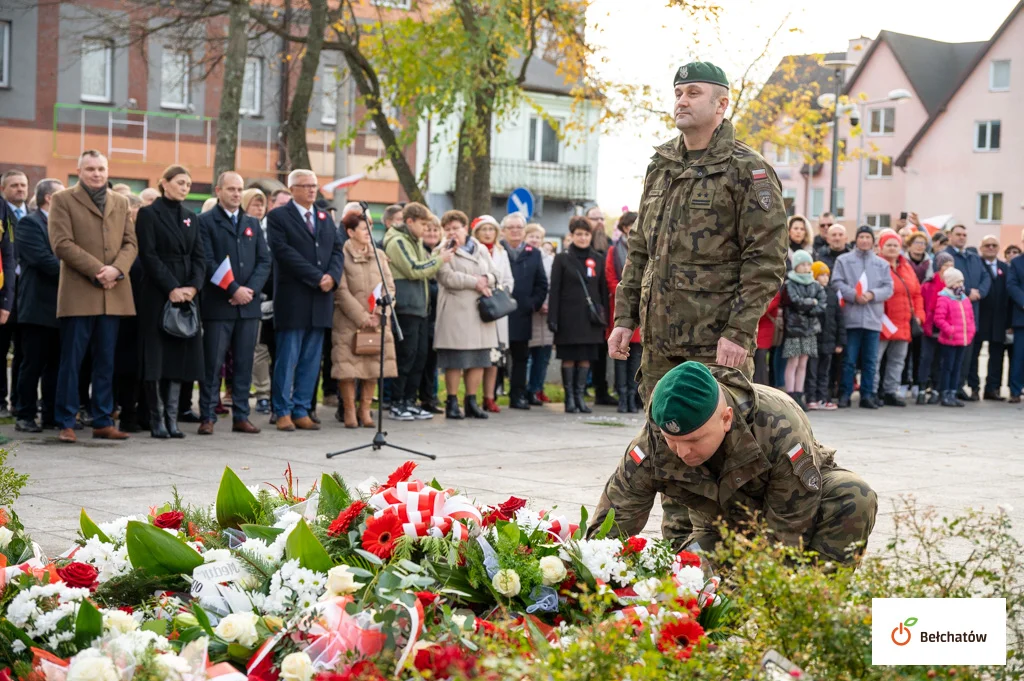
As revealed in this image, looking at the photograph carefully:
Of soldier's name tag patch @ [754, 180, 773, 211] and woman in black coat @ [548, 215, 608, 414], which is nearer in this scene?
soldier's name tag patch @ [754, 180, 773, 211]

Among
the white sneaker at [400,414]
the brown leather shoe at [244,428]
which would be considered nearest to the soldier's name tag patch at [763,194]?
the brown leather shoe at [244,428]

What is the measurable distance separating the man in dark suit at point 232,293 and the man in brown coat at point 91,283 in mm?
779

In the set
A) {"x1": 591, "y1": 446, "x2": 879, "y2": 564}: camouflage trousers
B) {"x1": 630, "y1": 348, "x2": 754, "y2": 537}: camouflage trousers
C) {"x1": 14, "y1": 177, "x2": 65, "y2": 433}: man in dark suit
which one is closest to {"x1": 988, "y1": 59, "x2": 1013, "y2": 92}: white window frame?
{"x1": 14, "y1": 177, "x2": 65, "y2": 433}: man in dark suit

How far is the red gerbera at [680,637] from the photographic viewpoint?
3.27 metres

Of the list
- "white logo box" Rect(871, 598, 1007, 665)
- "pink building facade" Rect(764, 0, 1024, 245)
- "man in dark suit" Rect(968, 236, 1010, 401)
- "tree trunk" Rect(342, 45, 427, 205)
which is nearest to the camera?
"white logo box" Rect(871, 598, 1007, 665)

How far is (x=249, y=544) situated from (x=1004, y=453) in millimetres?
9099

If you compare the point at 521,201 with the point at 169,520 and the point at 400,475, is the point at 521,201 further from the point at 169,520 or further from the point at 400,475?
the point at 169,520

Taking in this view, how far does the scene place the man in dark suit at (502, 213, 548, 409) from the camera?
47.9ft

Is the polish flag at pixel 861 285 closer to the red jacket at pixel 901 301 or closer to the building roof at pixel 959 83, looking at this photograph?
the red jacket at pixel 901 301

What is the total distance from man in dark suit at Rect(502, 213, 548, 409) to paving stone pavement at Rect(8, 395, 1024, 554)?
65cm

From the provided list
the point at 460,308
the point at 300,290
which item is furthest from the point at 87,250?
the point at 460,308

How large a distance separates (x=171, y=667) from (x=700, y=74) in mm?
3748

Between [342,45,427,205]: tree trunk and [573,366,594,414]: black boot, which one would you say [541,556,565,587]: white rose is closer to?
[573,366,594,414]: black boot

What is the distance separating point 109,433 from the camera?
35.2ft
